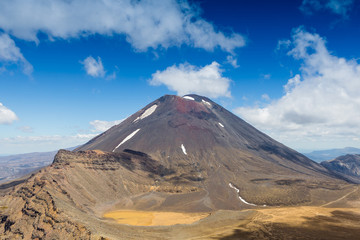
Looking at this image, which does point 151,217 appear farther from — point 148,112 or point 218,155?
point 148,112

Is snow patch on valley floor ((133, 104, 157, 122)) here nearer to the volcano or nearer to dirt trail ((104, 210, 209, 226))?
the volcano

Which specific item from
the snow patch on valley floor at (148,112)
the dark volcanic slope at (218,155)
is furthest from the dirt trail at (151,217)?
the snow patch on valley floor at (148,112)

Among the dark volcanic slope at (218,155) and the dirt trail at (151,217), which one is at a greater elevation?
the dark volcanic slope at (218,155)

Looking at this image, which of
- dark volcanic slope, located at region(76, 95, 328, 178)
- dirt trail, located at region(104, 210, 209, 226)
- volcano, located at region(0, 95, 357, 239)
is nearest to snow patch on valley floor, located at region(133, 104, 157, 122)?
dark volcanic slope, located at region(76, 95, 328, 178)

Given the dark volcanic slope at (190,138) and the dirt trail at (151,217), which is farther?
the dark volcanic slope at (190,138)

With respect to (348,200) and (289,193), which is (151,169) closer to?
(289,193)

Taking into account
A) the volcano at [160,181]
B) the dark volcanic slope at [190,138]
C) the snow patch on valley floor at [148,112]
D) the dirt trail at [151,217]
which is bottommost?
the dirt trail at [151,217]

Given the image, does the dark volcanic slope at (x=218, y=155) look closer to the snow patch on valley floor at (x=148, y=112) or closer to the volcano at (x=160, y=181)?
the snow patch on valley floor at (x=148, y=112)

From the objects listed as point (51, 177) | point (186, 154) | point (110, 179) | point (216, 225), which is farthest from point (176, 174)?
point (216, 225)

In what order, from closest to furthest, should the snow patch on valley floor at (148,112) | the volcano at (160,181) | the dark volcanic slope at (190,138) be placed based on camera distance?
the volcano at (160,181) < the dark volcanic slope at (190,138) < the snow patch on valley floor at (148,112)
